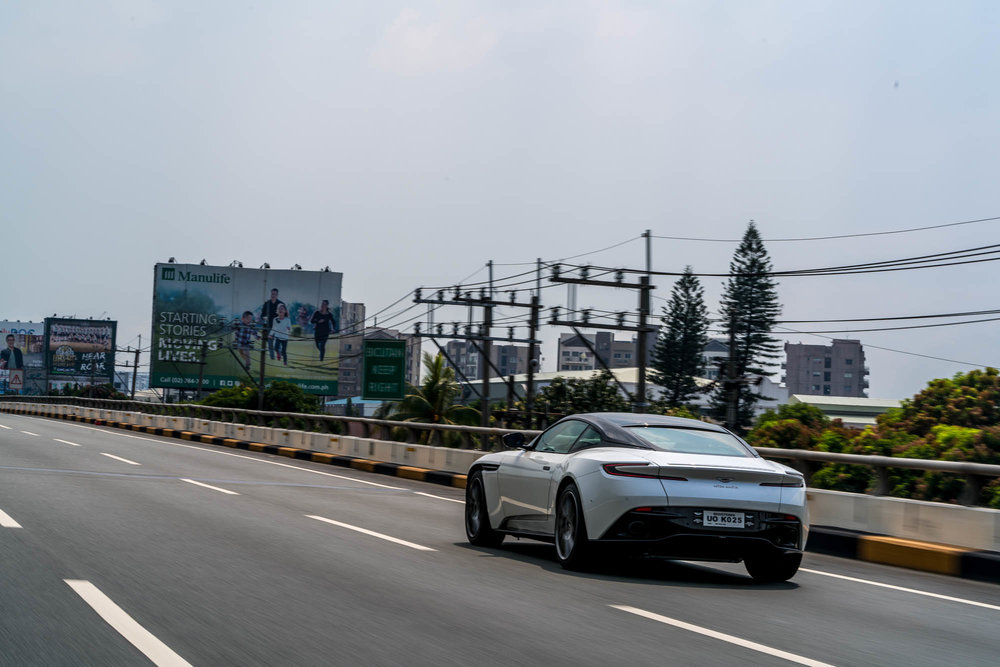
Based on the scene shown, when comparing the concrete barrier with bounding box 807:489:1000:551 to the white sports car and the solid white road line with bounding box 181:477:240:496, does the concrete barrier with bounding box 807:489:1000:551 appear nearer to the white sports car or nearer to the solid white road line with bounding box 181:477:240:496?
the white sports car

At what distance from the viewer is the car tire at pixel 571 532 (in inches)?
361

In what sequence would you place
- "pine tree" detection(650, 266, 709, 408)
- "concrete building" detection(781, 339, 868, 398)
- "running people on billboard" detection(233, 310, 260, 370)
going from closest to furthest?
"pine tree" detection(650, 266, 709, 408) < "running people on billboard" detection(233, 310, 260, 370) < "concrete building" detection(781, 339, 868, 398)

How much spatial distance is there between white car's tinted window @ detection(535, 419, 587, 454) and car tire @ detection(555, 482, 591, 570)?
73 centimetres

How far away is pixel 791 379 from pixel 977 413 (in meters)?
160

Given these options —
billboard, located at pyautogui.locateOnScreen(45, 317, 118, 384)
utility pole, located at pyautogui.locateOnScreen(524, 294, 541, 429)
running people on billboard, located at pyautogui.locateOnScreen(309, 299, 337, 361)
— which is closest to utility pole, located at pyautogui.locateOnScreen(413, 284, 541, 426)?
utility pole, located at pyautogui.locateOnScreen(524, 294, 541, 429)

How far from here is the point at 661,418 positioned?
33.8 ft

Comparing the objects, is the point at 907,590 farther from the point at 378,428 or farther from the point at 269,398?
the point at 269,398

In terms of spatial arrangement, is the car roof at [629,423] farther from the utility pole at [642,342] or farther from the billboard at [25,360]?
the billboard at [25,360]

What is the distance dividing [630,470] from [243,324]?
332ft

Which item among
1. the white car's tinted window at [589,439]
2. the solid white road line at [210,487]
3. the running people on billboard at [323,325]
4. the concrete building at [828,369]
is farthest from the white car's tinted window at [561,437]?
the concrete building at [828,369]

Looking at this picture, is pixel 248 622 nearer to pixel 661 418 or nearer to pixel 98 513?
pixel 661 418

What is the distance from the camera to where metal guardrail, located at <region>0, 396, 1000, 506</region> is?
11148mm

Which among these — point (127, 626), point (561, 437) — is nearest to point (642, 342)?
point (561, 437)

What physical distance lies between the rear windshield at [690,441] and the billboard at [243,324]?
96.5 meters
